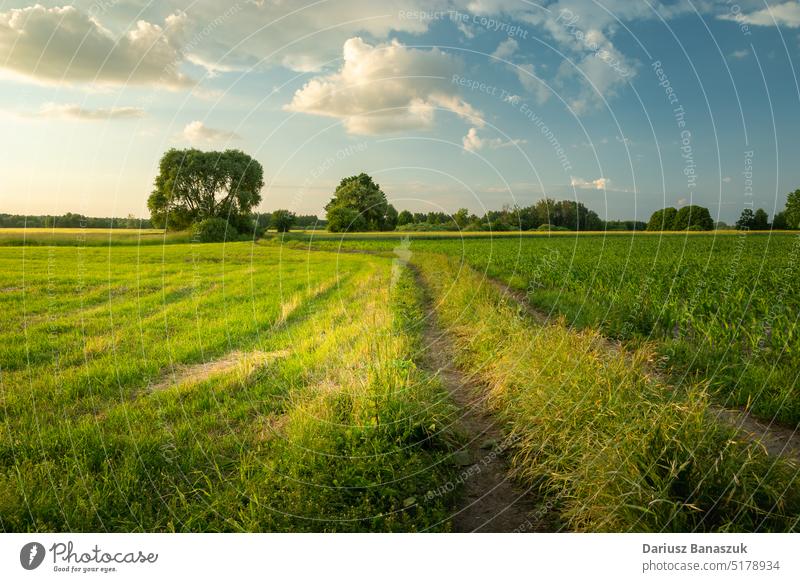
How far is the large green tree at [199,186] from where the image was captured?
10078 millimetres

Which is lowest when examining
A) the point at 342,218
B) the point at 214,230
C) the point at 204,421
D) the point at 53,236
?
the point at 204,421

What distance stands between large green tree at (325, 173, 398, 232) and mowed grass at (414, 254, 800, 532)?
5.95 metres

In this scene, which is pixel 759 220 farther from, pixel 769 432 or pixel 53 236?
pixel 53 236

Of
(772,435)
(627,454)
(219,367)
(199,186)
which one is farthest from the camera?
(199,186)

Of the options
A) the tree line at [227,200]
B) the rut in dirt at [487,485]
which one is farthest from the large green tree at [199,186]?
the rut in dirt at [487,485]

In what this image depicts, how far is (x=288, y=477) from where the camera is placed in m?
4.61

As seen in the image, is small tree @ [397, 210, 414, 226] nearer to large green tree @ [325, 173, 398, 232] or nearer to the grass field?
large green tree @ [325, 173, 398, 232]

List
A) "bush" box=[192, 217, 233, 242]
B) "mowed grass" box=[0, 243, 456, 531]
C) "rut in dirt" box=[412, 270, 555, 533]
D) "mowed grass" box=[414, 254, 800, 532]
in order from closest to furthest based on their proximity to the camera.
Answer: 1. "mowed grass" box=[414, 254, 800, 532]
2. "mowed grass" box=[0, 243, 456, 531]
3. "rut in dirt" box=[412, 270, 555, 533]
4. "bush" box=[192, 217, 233, 242]

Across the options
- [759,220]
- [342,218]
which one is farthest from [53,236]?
[759,220]

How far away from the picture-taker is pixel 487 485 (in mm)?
5414

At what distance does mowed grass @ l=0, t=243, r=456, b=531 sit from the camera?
14.4ft

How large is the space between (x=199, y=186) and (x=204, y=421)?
6.41 m
